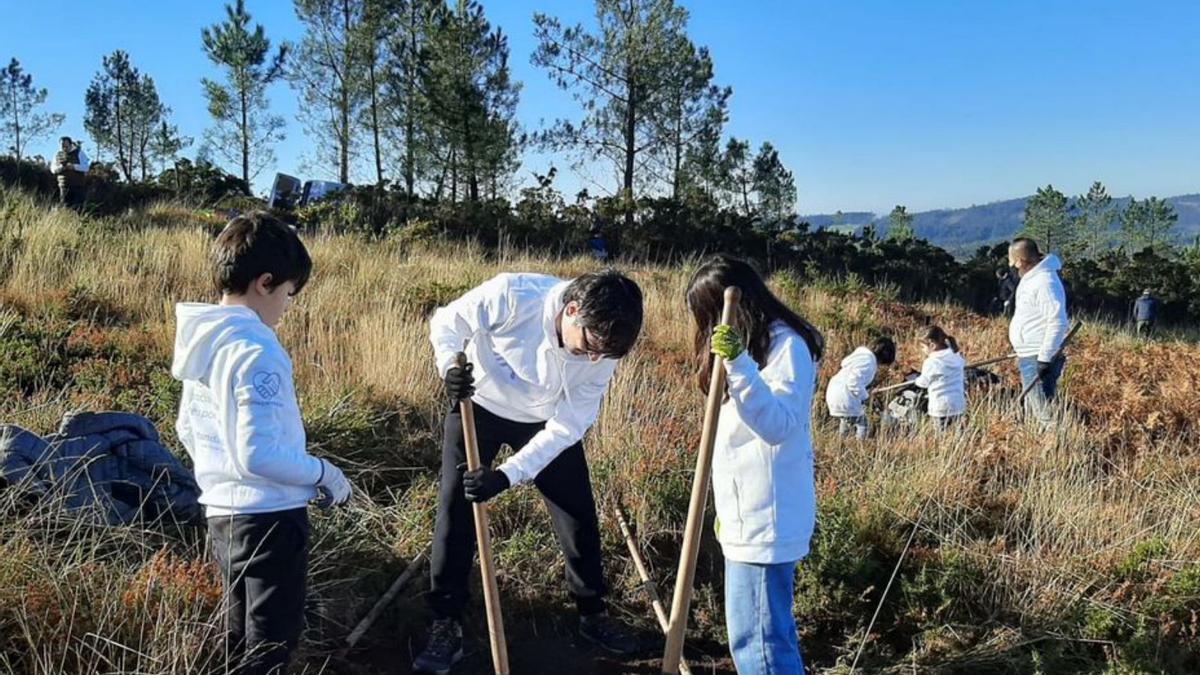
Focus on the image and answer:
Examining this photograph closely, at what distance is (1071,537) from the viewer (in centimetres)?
414

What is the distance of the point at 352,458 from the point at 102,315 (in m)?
3.18

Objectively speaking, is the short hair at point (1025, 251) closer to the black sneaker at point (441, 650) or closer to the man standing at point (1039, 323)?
the man standing at point (1039, 323)

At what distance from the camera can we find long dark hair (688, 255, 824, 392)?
2.51m

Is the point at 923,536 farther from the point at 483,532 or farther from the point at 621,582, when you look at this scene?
the point at 483,532

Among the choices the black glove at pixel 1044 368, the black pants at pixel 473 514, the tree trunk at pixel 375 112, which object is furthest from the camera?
the tree trunk at pixel 375 112

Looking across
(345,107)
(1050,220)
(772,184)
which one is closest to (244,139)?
(345,107)

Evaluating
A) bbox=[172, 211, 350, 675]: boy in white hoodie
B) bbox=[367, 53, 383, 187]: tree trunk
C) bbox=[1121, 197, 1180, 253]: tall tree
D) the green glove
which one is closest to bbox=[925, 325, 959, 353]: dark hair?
the green glove

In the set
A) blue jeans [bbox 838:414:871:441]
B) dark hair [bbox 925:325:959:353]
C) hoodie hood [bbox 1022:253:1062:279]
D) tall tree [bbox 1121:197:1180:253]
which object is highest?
tall tree [bbox 1121:197:1180:253]

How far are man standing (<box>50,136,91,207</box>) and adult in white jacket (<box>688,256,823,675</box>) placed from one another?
12.5 metres

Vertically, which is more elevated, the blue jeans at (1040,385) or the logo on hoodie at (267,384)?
the logo on hoodie at (267,384)

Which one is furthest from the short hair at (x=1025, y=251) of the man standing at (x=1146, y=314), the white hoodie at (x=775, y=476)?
the man standing at (x=1146, y=314)

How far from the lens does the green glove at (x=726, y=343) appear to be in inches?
86.3

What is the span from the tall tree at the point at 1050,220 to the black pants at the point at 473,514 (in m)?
56.8

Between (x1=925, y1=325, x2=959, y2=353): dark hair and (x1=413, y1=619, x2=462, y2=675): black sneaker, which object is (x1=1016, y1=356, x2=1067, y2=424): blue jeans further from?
(x1=413, y1=619, x2=462, y2=675): black sneaker
